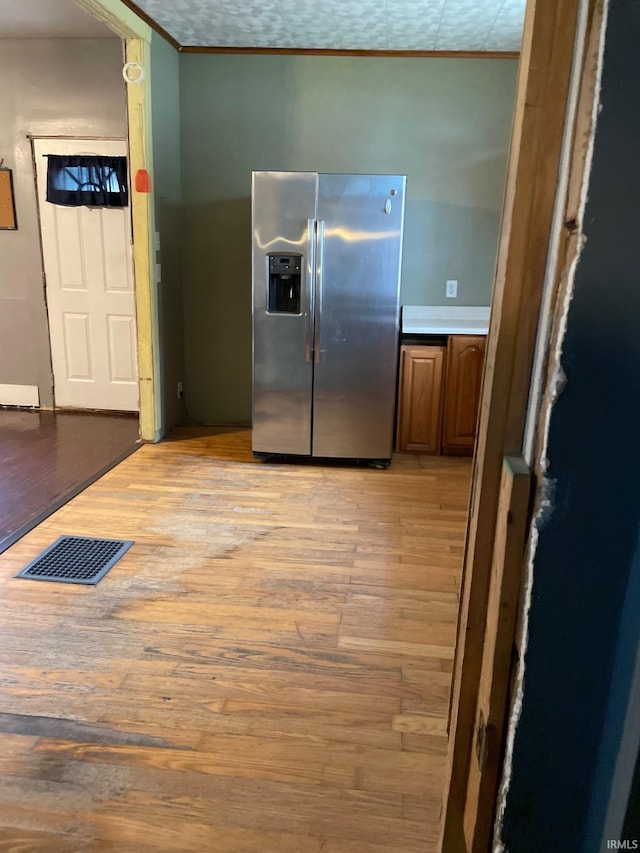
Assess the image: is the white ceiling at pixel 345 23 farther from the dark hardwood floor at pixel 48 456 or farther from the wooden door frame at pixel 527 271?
the wooden door frame at pixel 527 271

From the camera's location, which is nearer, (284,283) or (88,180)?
(284,283)

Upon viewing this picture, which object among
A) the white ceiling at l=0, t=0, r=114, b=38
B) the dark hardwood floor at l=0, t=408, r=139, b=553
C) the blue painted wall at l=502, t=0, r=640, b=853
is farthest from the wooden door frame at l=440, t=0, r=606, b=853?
the white ceiling at l=0, t=0, r=114, b=38

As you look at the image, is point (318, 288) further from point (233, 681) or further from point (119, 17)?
point (233, 681)

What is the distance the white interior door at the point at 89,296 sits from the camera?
465 centimetres

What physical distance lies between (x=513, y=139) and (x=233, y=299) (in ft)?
13.1

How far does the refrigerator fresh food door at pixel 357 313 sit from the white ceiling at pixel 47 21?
184 cm

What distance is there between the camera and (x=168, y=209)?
422 centimetres

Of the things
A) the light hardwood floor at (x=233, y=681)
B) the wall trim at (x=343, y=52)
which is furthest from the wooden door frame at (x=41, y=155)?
the light hardwood floor at (x=233, y=681)

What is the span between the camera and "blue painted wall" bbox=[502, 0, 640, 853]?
0.51m

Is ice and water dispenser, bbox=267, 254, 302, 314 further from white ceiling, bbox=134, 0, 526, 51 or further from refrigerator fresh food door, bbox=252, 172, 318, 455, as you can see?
white ceiling, bbox=134, 0, 526, 51

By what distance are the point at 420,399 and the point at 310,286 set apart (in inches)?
40.3

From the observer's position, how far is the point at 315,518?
3.20 metres

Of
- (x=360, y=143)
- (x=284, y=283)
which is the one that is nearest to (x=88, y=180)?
(x=284, y=283)

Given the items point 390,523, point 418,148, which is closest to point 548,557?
point 390,523
